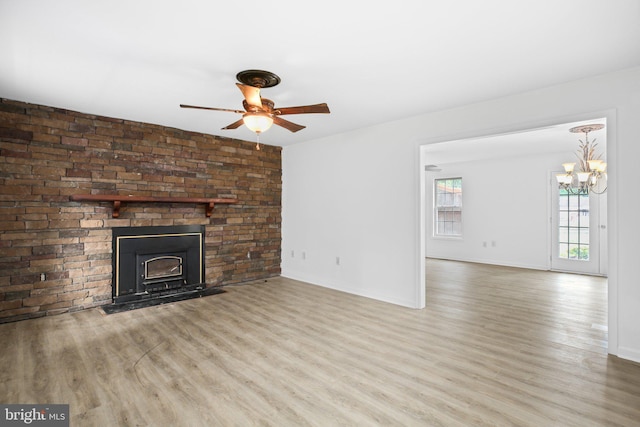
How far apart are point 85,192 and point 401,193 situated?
13.6 ft

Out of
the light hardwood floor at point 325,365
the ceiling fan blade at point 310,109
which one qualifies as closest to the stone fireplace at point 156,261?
the light hardwood floor at point 325,365

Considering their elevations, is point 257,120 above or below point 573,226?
above

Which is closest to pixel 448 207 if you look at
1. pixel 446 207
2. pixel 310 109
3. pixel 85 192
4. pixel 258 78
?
pixel 446 207

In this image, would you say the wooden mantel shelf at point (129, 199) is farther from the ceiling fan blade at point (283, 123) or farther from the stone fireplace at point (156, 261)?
the ceiling fan blade at point (283, 123)

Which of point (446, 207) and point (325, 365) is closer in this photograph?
point (325, 365)

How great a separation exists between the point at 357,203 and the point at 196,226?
2556 millimetres

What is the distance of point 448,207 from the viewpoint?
888cm

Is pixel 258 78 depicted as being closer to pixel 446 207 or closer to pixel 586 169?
pixel 586 169

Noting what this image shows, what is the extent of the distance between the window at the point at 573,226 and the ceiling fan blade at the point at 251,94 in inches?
277

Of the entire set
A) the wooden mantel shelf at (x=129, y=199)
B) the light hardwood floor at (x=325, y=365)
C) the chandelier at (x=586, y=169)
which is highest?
the chandelier at (x=586, y=169)

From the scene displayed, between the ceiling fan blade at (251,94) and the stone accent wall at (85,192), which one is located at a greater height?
the ceiling fan blade at (251,94)

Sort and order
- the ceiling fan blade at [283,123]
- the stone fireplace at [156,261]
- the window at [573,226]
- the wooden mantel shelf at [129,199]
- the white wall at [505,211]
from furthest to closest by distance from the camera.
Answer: the white wall at [505,211]
the window at [573,226]
the stone fireplace at [156,261]
the wooden mantel shelf at [129,199]
the ceiling fan blade at [283,123]

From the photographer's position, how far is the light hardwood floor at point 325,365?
2.11 metres

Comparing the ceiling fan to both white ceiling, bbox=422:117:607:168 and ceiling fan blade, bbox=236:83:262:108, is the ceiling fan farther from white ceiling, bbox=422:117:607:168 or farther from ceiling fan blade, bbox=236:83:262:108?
white ceiling, bbox=422:117:607:168
